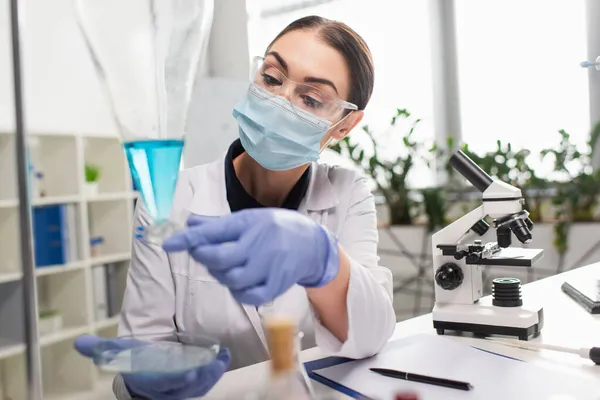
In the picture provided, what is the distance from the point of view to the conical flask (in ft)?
1.96

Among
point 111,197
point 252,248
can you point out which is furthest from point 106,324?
point 252,248

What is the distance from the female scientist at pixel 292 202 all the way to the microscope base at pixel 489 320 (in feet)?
0.44

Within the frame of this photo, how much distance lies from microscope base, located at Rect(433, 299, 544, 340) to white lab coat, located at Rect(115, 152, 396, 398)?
133 millimetres

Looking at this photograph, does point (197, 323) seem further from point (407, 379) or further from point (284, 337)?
point (284, 337)

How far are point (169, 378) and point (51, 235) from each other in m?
2.43

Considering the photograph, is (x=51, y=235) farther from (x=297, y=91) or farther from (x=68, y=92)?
(x=297, y=91)

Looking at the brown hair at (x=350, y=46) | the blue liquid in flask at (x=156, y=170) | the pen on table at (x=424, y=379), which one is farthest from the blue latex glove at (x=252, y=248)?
the brown hair at (x=350, y=46)

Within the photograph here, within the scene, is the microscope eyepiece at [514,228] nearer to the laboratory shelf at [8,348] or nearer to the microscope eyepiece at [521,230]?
the microscope eyepiece at [521,230]

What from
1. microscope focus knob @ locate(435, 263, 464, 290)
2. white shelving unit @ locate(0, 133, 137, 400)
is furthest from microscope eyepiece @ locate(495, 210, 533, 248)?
white shelving unit @ locate(0, 133, 137, 400)

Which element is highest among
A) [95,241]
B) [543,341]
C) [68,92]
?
[68,92]

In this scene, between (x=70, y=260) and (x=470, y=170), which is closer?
(x=470, y=170)

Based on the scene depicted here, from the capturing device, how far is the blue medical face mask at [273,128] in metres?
1.23

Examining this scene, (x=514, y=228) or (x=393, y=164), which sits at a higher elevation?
(x=393, y=164)

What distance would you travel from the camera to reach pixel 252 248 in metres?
0.68
